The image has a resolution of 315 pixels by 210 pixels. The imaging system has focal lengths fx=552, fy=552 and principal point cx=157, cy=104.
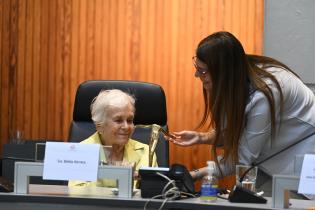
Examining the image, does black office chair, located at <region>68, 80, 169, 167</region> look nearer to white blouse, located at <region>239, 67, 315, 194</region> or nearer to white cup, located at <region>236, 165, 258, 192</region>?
white blouse, located at <region>239, 67, 315, 194</region>

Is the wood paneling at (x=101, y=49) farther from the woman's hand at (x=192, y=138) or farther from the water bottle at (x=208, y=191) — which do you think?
the water bottle at (x=208, y=191)

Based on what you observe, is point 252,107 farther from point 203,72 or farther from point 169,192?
point 169,192

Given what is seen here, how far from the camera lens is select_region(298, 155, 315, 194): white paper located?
5.65 feet

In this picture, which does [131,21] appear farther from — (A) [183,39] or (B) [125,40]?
(A) [183,39]

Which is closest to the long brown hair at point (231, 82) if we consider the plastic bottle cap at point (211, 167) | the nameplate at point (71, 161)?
the plastic bottle cap at point (211, 167)

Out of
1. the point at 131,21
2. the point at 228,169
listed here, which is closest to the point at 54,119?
the point at 131,21

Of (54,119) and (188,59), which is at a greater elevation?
(188,59)

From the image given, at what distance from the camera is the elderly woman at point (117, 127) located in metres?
2.84

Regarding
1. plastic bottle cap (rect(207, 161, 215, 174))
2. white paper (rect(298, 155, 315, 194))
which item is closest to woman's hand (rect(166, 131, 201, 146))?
plastic bottle cap (rect(207, 161, 215, 174))

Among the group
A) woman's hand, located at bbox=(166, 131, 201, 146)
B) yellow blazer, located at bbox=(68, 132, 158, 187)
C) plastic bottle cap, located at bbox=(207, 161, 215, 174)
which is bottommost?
yellow blazer, located at bbox=(68, 132, 158, 187)

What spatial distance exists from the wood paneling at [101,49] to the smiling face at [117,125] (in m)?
1.04

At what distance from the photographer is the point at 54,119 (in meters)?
4.02

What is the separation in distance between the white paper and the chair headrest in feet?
4.80

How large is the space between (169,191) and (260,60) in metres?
0.72
